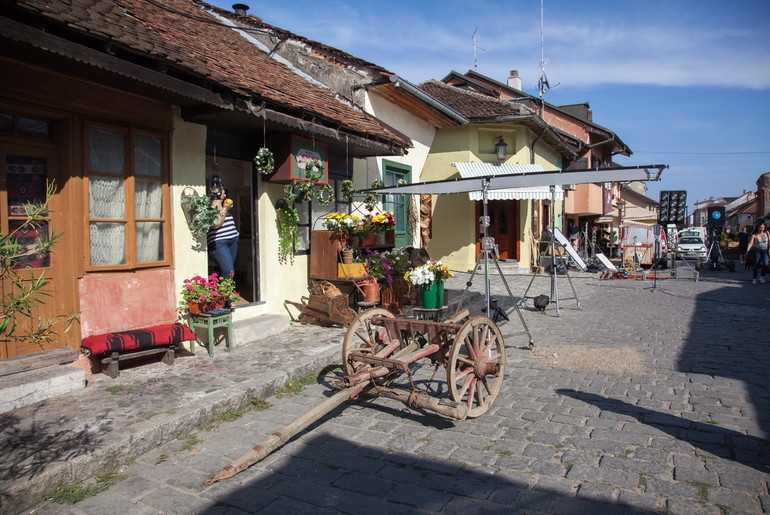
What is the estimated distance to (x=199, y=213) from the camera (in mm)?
6336

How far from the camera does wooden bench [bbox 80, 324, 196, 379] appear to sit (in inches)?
203

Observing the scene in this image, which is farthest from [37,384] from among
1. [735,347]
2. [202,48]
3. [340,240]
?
[735,347]

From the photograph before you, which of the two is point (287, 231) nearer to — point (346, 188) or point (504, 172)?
point (346, 188)

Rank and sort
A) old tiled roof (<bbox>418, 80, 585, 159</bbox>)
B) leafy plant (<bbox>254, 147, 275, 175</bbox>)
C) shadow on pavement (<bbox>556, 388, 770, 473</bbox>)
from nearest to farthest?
shadow on pavement (<bbox>556, 388, 770, 473</bbox>) < leafy plant (<bbox>254, 147, 275, 175</bbox>) < old tiled roof (<bbox>418, 80, 585, 159</bbox>)

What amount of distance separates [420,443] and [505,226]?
1524cm

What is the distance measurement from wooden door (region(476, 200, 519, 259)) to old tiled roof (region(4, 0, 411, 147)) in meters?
9.45

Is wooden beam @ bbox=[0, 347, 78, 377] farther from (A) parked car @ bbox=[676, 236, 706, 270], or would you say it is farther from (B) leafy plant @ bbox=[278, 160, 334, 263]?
(A) parked car @ bbox=[676, 236, 706, 270]

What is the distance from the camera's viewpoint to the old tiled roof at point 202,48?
461cm

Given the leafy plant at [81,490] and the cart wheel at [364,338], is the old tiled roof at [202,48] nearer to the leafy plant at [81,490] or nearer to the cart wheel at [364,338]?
the cart wheel at [364,338]

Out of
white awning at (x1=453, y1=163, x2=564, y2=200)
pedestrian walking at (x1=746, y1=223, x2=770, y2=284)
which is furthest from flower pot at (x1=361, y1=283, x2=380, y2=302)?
pedestrian walking at (x1=746, y1=223, x2=770, y2=284)

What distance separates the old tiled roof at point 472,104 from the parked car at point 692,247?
13899 mm

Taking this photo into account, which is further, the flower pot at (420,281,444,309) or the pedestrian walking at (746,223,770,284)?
the pedestrian walking at (746,223,770,284)

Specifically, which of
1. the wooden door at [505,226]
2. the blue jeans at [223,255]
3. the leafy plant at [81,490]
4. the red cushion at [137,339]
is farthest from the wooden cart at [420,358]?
the wooden door at [505,226]

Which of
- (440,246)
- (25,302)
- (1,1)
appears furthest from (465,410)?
(440,246)
